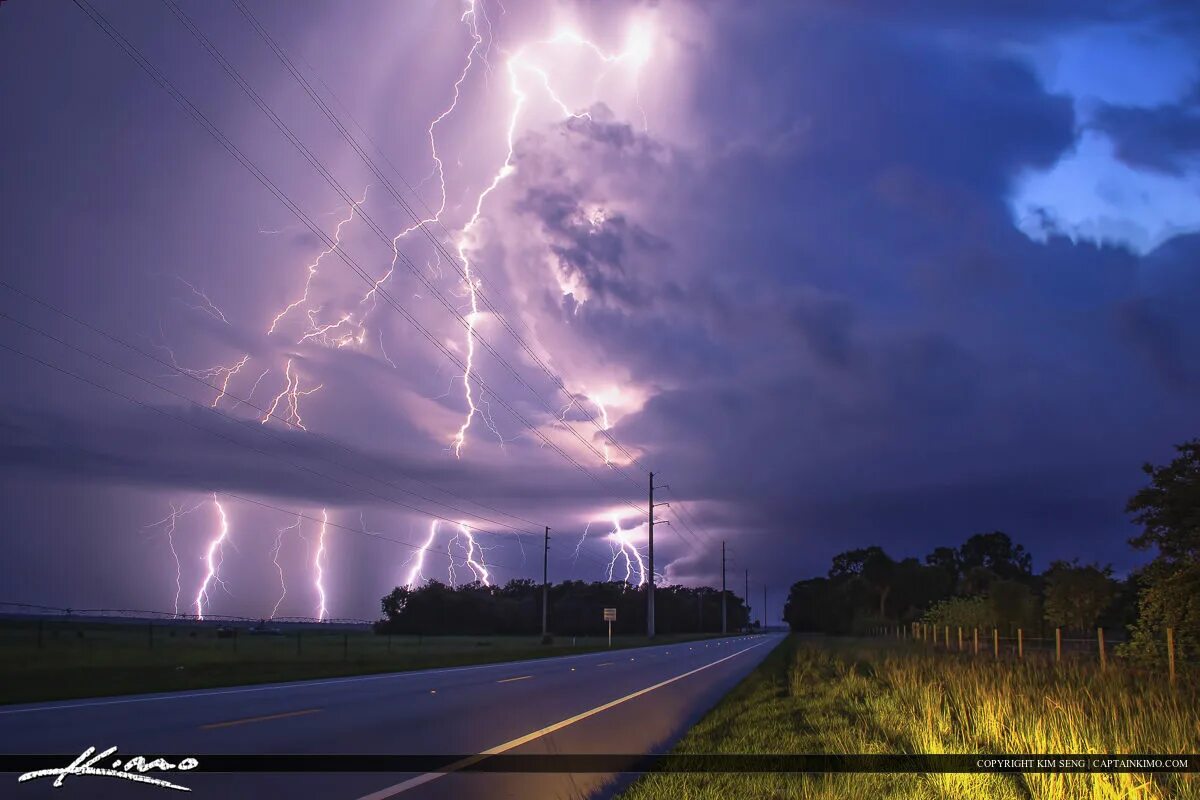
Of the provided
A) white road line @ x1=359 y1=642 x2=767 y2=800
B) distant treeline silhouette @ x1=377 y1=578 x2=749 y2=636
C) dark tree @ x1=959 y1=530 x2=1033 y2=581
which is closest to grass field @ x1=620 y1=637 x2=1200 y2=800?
white road line @ x1=359 y1=642 x2=767 y2=800

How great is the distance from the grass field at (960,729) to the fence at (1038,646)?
1099 millimetres

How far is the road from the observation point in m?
8.12

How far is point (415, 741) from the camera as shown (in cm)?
1123

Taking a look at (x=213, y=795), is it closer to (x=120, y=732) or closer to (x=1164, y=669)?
(x=120, y=732)

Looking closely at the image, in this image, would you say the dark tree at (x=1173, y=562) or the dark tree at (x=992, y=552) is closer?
the dark tree at (x=1173, y=562)

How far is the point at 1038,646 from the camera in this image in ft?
104

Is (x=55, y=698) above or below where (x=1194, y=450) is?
below

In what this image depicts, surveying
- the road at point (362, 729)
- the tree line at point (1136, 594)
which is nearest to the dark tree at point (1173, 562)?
the tree line at point (1136, 594)

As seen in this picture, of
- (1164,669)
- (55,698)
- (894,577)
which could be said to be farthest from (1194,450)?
(894,577)

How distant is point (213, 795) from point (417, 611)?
12365cm

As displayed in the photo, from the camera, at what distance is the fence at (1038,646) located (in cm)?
1759

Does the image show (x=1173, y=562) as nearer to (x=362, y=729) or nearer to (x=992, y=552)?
(x=362, y=729)
